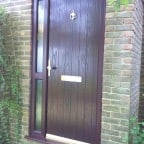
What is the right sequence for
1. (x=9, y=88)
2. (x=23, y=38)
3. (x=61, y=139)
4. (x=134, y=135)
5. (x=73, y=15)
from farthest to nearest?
(x=9, y=88), (x=23, y=38), (x=61, y=139), (x=73, y=15), (x=134, y=135)

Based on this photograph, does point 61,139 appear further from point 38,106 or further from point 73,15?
point 73,15

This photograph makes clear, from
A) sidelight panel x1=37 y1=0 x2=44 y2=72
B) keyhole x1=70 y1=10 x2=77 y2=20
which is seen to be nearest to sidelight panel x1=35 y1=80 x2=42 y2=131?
sidelight panel x1=37 y1=0 x2=44 y2=72

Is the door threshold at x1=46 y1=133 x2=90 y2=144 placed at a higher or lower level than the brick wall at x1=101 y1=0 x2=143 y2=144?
lower

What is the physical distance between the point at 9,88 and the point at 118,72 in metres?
2.00

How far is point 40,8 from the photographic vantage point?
170 inches

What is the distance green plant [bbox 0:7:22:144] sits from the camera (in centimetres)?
452

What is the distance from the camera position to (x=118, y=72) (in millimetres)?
3598

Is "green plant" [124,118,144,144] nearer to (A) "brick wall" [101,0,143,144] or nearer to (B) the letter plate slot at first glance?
(A) "brick wall" [101,0,143,144]

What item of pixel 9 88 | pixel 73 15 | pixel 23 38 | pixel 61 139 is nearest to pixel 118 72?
pixel 73 15

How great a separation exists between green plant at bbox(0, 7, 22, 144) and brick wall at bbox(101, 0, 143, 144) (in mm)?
1578

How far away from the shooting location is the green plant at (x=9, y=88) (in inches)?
178

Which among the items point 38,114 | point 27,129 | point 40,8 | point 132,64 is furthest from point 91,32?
point 27,129

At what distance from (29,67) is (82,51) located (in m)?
1.00

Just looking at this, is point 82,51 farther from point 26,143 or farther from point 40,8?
A: point 26,143
